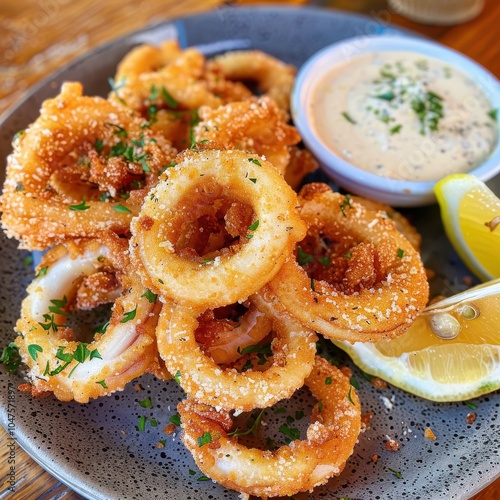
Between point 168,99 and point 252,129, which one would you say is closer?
point 252,129

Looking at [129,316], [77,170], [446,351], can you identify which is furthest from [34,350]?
[446,351]

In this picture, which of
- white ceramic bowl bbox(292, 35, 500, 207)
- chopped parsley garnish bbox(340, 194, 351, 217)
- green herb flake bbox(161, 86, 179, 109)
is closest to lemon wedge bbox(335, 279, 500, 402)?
chopped parsley garnish bbox(340, 194, 351, 217)

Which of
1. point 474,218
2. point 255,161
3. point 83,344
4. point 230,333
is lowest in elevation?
point 474,218

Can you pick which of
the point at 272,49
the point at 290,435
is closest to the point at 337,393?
the point at 290,435

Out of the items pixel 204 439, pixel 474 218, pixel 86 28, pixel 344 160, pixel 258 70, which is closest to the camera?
pixel 204 439

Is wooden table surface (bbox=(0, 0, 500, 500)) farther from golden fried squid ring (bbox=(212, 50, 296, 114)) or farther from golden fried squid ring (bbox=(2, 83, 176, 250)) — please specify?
golden fried squid ring (bbox=(2, 83, 176, 250))

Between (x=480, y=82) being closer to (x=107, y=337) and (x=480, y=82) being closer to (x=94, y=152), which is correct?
(x=94, y=152)

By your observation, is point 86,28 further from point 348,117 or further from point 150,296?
point 150,296
